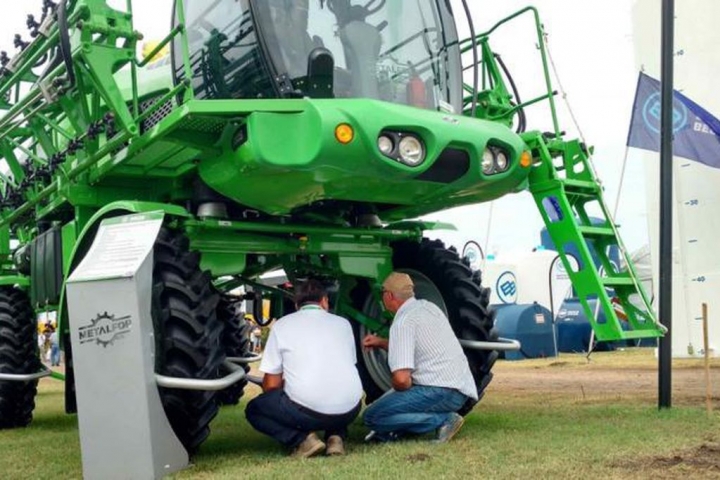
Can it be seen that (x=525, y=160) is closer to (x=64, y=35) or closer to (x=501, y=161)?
(x=501, y=161)

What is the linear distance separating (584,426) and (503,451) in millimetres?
1213

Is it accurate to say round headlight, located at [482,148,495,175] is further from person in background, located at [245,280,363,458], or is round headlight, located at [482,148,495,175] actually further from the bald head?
person in background, located at [245,280,363,458]

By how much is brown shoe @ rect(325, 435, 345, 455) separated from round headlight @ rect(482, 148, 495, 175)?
1.89m

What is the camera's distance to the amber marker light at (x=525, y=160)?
18.2ft

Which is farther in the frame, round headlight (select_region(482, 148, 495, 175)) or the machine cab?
round headlight (select_region(482, 148, 495, 175))

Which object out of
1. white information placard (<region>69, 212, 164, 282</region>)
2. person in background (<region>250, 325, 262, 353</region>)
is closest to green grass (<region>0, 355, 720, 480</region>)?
white information placard (<region>69, 212, 164, 282</region>)

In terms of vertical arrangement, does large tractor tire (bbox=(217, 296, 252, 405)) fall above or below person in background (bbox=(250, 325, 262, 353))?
above

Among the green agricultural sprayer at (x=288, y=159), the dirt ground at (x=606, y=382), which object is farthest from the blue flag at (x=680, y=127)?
the green agricultural sprayer at (x=288, y=159)

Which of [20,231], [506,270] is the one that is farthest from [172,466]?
[506,270]

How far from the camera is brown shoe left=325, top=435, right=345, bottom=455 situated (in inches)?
199

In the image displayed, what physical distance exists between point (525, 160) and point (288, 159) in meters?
1.72

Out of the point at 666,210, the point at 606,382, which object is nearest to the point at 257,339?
the point at 606,382

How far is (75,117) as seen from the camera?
6352mm

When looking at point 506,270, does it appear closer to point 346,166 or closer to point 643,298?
point 643,298
